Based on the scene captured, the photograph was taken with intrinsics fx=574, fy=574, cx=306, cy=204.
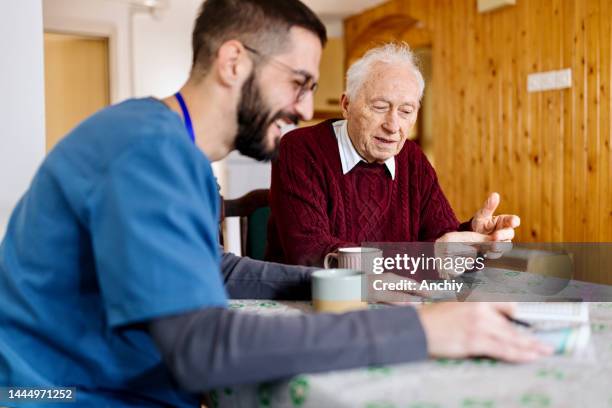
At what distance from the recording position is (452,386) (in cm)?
62

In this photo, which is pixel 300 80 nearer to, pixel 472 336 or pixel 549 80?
pixel 472 336

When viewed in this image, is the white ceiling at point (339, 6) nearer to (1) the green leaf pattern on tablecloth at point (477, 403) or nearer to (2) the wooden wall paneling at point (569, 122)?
(2) the wooden wall paneling at point (569, 122)

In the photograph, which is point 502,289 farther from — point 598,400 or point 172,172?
point 172,172

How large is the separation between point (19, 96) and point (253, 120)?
1133 mm

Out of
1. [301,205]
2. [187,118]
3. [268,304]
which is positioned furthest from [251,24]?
[301,205]

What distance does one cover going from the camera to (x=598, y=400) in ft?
1.92

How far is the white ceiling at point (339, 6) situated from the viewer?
516cm

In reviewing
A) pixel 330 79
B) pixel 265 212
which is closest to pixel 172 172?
pixel 265 212

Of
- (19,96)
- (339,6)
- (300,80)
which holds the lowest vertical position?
(300,80)

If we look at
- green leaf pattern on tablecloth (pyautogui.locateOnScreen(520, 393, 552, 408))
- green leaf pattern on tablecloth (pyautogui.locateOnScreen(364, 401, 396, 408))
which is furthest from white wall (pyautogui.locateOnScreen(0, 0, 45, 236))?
green leaf pattern on tablecloth (pyautogui.locateOnScreen(520, 393, 552, 408))

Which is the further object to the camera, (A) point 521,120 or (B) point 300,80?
(A) point 521,120

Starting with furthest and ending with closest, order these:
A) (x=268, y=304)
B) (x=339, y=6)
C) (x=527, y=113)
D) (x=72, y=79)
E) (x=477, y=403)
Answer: (x=339, y=6) < (x=72, y=79) < (x=527, y=113) < (x=268, y=304) < (x=477, y=403)

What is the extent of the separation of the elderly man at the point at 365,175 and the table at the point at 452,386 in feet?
3.02

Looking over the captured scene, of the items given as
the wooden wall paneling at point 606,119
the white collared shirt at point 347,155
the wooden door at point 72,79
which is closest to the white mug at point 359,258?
the white collared shirt at point 347,155
